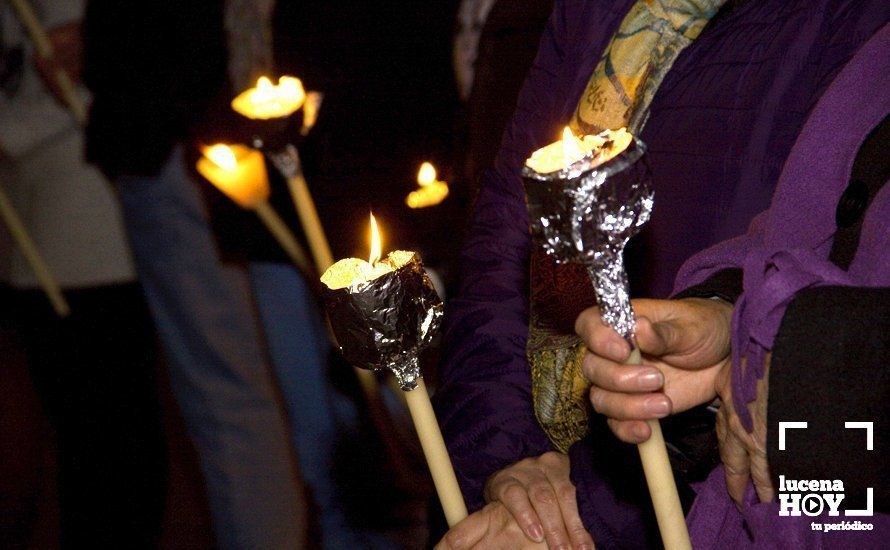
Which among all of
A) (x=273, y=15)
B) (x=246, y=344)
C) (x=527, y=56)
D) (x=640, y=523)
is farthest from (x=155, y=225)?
(x=640, y=523)

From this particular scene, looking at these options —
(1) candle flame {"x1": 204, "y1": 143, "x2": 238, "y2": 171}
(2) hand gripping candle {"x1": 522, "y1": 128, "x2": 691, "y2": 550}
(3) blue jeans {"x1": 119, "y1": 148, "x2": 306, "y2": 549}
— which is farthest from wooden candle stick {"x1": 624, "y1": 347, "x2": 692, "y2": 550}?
(3) blue jeans {"x1": 119, "y1": 148, "x2": 306, "y2": 549}

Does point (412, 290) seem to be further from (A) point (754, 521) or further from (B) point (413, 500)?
(B) point (413, 500)

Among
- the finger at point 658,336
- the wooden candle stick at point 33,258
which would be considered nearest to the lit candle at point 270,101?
the finger at point 658,336

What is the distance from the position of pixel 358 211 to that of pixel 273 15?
566 mm

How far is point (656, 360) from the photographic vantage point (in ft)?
2.86

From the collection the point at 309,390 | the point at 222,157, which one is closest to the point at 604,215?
the point at 222,157

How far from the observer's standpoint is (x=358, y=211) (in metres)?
2.12

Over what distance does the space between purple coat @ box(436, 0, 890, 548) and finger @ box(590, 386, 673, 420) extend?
44cm

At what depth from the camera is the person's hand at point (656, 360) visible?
64 centimetres

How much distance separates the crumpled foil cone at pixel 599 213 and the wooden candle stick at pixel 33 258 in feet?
7.98

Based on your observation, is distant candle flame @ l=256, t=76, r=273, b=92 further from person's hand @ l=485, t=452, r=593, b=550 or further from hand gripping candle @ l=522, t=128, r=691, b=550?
hand gripping candle @ l=522, t=128, r=691, b=550

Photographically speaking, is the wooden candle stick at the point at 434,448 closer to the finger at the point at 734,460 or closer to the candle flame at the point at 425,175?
the finger at the point at 734,460

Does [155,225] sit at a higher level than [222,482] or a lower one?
higher

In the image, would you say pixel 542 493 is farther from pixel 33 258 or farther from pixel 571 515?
pixel 33 258
